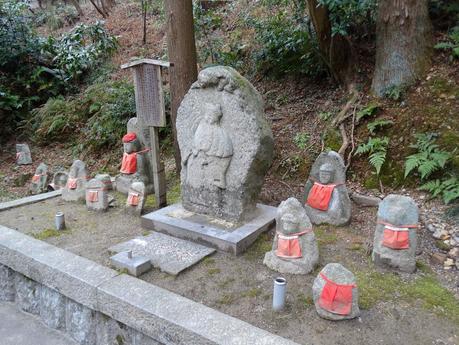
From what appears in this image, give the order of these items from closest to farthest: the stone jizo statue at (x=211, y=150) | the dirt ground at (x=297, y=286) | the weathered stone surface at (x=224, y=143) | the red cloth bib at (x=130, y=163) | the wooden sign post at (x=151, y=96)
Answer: the dirt ground at (x=297, y=286) < the weathered stone surface at (x=224, y=143) < the stone jizo statue at (x=211, y=150) < the wooden sign post at (x=151, y=96) < the red cloth bib at (x=130, y=163)

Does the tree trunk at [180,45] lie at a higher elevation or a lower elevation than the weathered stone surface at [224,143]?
higher

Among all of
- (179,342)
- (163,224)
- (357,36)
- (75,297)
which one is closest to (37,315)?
(75,297)

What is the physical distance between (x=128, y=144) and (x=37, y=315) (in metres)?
2.32

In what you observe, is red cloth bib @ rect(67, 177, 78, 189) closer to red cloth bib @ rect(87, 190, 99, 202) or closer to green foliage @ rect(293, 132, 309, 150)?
red cloth bib @ rect(87, 190, 99, 202)

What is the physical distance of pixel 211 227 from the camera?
12.6ft

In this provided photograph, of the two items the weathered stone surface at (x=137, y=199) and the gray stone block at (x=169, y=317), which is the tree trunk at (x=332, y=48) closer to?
the weathered stone surface at (x=137, y=199)

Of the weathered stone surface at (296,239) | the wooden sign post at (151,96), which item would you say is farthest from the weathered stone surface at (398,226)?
the wooden sign post at (151,96)

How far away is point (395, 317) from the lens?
2.62 meters

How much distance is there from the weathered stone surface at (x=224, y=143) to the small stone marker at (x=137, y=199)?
2.04 ft

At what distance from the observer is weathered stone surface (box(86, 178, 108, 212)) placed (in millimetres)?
4664

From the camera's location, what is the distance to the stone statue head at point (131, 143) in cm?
509

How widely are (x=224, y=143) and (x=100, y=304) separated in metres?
1.80

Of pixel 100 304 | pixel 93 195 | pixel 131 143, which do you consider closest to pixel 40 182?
pixel 93 195

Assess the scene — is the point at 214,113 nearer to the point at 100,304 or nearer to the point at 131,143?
the point at 131,143
